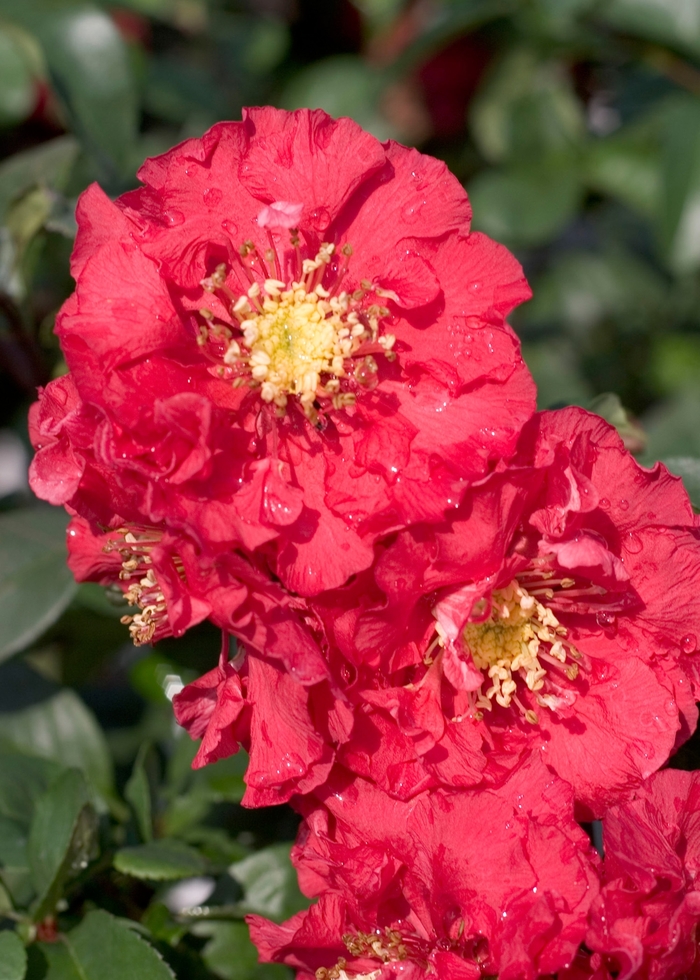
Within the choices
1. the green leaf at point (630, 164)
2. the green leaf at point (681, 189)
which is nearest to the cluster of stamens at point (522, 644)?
the green leaf at point (681, 189)

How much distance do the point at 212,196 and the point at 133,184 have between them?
0.54m

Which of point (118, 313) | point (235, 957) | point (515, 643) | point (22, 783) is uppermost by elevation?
point (118, 313)

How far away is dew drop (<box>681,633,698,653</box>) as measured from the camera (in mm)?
1148

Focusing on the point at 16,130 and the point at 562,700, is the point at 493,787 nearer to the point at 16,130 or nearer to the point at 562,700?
the point at 562,700

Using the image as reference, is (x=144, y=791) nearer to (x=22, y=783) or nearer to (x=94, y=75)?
(x=22, y=783)

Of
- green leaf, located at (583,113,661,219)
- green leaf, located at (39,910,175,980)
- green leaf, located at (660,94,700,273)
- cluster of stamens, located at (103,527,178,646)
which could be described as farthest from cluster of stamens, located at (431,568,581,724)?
green leaf, located at (583,113,661,219)

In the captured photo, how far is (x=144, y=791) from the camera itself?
4.60 ft

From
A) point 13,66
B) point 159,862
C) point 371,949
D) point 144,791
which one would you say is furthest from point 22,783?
point 13,66

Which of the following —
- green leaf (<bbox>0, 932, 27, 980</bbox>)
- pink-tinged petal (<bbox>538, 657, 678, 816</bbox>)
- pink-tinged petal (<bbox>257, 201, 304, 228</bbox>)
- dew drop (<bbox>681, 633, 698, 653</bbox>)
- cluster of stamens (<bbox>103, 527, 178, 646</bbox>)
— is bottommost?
green leaf (<bbox>0, 932, 27, 980</bbox>)

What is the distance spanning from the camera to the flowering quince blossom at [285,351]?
1028mm

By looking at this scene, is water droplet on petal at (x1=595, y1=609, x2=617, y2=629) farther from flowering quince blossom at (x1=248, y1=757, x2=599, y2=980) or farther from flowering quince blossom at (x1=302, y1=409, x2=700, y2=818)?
flowering quince blossom at (x1=248, y1=757, x2=599, y2=980)

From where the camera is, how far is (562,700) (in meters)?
1.20

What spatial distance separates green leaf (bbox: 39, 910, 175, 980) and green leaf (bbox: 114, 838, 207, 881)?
0.19 feet

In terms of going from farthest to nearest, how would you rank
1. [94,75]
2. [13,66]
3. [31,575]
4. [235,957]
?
[13,66] → [94,75] → [31,575] → [235,957]
